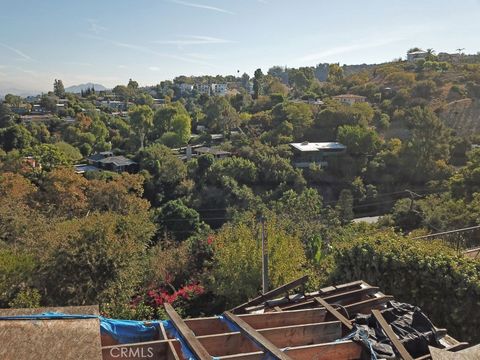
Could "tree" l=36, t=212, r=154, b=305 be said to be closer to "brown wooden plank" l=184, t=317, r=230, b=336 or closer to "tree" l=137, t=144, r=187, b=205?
"brown wooden plank" l=184, t=317, r=230, b=336

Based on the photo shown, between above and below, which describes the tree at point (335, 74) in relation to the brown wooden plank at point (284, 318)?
above

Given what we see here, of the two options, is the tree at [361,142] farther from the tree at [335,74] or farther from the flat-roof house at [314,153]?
the tree at [335,74]

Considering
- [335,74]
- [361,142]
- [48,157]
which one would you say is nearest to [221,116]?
[361,142]

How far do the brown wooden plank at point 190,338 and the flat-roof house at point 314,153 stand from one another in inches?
1260

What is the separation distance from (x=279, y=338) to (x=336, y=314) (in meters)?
0.77

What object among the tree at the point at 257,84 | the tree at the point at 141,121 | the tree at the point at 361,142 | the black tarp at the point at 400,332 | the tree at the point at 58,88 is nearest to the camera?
the black tarp at the point at 400,332

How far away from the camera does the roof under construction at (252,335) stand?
10.9ft

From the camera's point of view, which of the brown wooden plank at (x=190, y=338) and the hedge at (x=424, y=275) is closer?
the brown wooden plank at (x=190, y=338)

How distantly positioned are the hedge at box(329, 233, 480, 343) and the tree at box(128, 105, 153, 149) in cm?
3833

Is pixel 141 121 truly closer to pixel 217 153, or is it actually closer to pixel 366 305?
pixel 217 153

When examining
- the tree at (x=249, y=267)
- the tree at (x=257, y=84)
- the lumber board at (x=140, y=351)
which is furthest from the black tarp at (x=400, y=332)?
the tree at (x=257, y=84)

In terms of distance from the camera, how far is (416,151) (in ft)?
105

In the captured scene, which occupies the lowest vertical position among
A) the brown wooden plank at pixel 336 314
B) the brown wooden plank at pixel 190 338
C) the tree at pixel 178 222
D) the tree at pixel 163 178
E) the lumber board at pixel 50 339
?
the tree at pixel 178 222

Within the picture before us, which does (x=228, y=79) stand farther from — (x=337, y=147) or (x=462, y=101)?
(x=337, y=147)
